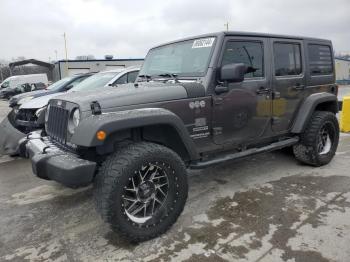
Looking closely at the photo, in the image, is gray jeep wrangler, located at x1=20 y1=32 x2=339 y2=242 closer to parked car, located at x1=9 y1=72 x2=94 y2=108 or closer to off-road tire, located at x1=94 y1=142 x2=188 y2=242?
off-road tire, located at x1=94 y1=142 x2=188 y2=242

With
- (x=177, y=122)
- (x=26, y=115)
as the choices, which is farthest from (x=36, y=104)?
(x=177, y=122)

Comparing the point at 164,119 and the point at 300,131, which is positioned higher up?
the point at 164,119

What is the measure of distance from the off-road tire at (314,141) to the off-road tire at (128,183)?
259cm

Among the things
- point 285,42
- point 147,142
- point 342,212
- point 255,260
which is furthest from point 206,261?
point 285,42

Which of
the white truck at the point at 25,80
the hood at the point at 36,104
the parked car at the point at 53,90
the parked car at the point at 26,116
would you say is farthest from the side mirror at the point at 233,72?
the white truck at the point at 25,80

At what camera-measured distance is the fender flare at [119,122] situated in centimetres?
281

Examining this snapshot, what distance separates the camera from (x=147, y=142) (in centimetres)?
328

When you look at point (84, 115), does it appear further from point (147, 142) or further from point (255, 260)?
point (255, 260)

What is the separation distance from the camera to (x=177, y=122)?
3305 millimetres

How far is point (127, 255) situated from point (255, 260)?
1.10 m

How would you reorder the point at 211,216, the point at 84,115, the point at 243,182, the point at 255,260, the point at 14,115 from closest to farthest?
the point at 255,260
the point at 84,115
the point at 211,216
the point at 243,182
the point at 14,115

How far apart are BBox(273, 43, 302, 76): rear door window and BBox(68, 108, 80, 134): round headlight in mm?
2719

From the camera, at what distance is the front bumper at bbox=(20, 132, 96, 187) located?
2.81m

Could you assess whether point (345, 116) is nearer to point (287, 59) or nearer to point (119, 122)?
point (287, 59)
